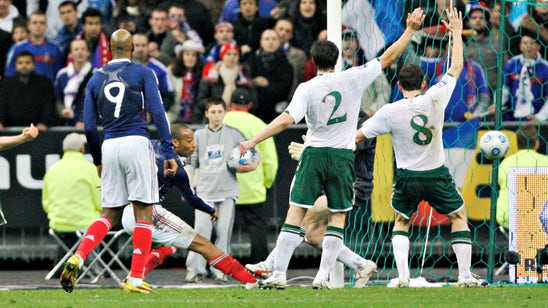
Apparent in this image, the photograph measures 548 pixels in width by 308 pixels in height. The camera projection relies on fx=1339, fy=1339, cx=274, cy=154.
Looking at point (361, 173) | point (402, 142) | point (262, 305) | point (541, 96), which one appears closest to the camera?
point (262, 305)

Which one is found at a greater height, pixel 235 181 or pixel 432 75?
pixel 432 75

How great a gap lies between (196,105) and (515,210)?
4990 millimetres

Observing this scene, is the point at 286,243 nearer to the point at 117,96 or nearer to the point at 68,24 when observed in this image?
the point at 117,96

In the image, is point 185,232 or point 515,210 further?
point 515,210

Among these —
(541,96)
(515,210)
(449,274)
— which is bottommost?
(449,274)

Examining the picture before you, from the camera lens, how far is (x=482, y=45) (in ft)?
51.5

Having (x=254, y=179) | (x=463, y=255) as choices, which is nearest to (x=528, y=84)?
(x=254, y=179)

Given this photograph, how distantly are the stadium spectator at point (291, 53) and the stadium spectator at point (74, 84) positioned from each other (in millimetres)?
2408

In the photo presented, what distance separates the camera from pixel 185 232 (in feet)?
38.0

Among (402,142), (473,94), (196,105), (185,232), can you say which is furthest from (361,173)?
(196,105)

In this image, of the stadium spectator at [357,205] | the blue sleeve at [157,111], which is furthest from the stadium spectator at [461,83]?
the blue sleeve at [157,111]

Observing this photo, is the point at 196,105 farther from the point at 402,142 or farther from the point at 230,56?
the point at 402,142

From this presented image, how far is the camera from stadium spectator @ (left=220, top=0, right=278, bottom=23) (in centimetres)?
1747

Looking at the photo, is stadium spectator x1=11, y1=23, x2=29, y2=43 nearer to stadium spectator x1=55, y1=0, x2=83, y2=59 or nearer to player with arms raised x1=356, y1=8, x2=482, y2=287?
stadium spectator x1=55, y1=0, x2=83, y2=59
